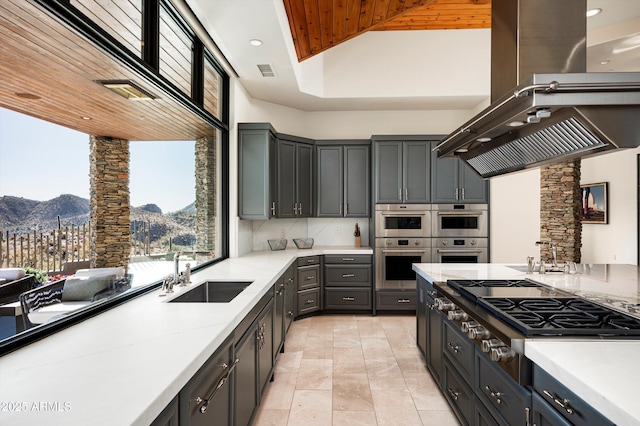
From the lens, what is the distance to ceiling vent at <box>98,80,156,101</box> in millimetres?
1894

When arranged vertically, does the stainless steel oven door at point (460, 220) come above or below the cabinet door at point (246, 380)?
above

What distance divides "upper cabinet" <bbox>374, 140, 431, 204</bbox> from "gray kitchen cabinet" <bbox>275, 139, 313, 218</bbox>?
97 cm

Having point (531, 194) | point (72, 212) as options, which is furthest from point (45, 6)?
point (531, 194)

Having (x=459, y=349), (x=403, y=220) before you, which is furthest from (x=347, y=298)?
(x=459, y=349)

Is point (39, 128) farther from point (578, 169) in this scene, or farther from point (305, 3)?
point (578, 169)

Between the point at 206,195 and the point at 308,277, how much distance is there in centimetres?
181

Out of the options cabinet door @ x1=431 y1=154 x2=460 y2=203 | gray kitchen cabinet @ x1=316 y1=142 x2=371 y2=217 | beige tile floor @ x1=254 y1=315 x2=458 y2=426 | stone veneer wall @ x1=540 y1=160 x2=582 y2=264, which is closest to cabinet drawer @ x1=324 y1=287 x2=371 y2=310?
beige tile floor @ x1=254 y1=315 x2=458 y2=426

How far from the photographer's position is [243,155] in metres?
4.09

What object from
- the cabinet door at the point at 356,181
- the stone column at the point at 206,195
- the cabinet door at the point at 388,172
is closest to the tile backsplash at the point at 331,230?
the cabinet door at the point at 356,181

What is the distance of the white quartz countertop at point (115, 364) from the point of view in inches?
34.0

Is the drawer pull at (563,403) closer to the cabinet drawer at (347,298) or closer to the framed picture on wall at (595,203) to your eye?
the cabinet drawer at (347,298)

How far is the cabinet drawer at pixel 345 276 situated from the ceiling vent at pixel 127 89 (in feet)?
10.6

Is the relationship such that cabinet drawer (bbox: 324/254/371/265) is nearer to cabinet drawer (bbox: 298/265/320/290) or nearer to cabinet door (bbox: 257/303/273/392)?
cabinet drawer (bbox: 298/265/320/290)

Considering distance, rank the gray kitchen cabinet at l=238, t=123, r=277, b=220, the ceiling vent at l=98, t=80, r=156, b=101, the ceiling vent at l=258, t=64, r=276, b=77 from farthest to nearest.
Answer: the gray kitchen cabinet at l=238, t=123, r=277, b=220 < the ceiling vent at l=258, t=64, r=276, b=77 < the ceiling vent at l=98, t=80, r=156, b=101
